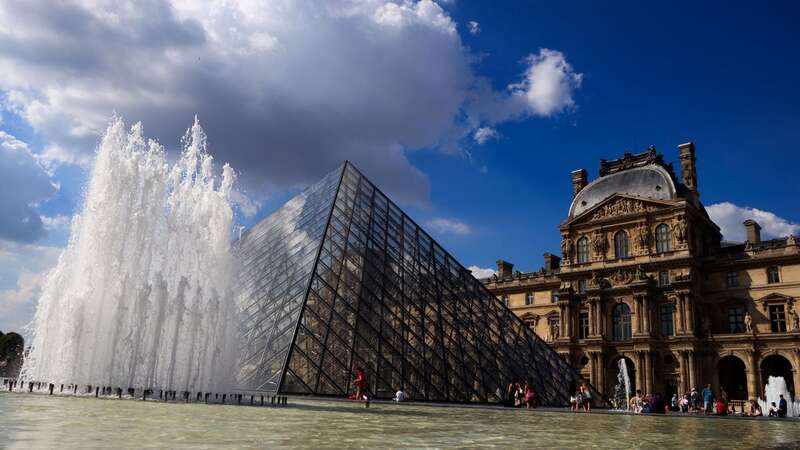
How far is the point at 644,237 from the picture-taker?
40312 millimetres

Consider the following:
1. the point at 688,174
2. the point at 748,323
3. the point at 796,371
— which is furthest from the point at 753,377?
the point at 688,174

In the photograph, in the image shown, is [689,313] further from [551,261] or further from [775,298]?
[551,261]

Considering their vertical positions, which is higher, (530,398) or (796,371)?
(796,371)

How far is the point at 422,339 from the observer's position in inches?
678

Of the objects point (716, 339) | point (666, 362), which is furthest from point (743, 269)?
point (666, 362)

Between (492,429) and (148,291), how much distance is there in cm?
1023

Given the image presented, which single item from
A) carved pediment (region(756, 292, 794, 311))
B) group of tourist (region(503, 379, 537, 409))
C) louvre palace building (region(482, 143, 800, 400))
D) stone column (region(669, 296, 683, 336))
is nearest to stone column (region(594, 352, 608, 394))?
louvre palace building (region(482, 143, 800, 400))

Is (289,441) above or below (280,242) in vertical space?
below

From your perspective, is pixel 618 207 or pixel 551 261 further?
pixel 551 261

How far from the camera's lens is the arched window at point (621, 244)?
41.6m

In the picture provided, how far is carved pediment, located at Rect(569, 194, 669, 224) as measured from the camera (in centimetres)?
4069

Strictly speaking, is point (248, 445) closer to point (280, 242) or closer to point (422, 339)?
point (422, 339)

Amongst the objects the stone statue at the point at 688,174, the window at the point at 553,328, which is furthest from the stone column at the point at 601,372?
the stone statue at the point at 688,174

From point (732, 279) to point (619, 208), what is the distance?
820cm
